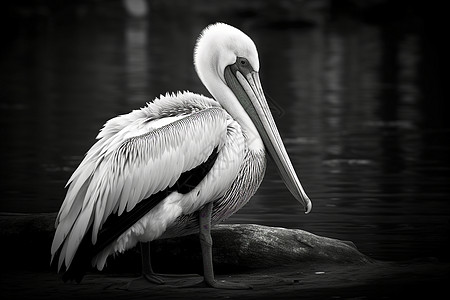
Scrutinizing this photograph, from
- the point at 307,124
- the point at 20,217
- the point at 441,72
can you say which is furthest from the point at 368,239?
the point at 441,72

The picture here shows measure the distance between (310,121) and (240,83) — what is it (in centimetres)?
954

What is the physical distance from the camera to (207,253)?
711 centimetres

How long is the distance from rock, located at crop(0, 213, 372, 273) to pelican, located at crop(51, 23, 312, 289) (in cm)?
54

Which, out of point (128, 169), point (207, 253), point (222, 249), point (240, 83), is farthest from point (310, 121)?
point (128, 169)

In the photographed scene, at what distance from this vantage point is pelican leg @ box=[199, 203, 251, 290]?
7.10 meters

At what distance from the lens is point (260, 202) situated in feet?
33.8

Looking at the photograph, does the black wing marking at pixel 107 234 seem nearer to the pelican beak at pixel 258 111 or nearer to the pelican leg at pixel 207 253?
the pelican leg at pixel 207 253

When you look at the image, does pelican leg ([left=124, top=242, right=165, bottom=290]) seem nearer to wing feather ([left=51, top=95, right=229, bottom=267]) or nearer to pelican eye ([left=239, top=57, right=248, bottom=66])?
wing feather ([left=51, top=95, right=229, bottom=267])

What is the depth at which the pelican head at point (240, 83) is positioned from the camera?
24.5 ft

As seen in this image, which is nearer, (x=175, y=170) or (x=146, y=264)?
(x=175, y=170)

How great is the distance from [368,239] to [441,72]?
61.7ft

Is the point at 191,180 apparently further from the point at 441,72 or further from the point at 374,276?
the point at 441,72

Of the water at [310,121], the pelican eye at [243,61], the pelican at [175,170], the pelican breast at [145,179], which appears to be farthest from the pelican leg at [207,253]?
the water at [310,121]

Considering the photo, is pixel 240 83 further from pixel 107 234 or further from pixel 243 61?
pixel 107 234
